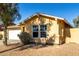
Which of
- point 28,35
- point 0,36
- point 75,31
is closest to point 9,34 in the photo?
point 0,36

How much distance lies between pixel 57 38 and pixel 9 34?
13117 mm

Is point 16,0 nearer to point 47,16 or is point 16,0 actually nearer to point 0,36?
point 47,16

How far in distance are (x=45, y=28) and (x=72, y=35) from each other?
3832mm

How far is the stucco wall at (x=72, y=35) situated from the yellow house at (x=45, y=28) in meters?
1.19

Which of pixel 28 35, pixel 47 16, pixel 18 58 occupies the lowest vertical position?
pixel 18 58

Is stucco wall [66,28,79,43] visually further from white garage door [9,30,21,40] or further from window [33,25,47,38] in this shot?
white garage door [9,30,21,40]

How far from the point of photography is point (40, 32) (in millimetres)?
25219

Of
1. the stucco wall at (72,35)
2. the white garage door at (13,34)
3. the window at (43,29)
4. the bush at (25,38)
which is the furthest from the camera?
the white garage door at (13,34)

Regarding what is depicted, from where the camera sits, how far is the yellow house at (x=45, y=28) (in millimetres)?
24812

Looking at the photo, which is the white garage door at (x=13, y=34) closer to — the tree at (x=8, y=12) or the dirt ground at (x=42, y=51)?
the tree at (x=8, y=12)

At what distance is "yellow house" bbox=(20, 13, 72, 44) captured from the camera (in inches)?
977

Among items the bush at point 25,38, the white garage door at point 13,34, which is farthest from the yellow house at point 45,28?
the white garage door at point 13,34

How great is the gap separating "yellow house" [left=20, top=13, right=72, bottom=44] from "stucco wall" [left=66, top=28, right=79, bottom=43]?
1.19 meters

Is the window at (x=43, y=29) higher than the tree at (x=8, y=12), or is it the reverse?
the tree at (x=8, y=12)
